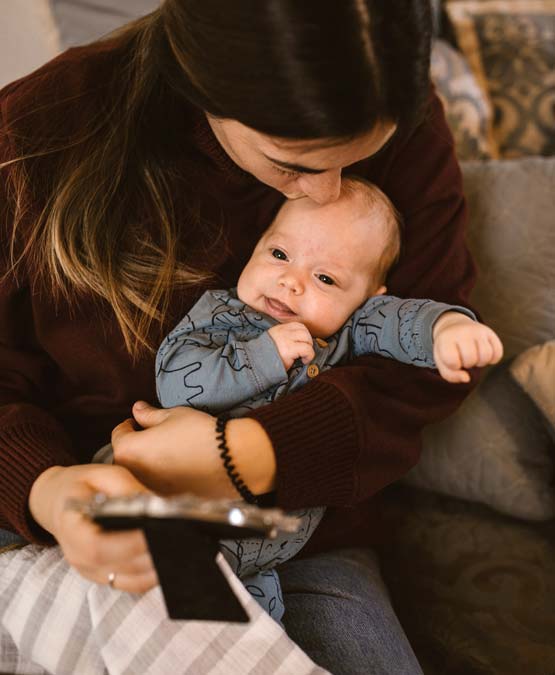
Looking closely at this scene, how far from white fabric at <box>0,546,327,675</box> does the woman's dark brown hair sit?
0.35 meters

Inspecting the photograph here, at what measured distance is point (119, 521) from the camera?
21.9 inches

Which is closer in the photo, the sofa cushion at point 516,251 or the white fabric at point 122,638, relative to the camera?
the white fabric at point 122,638

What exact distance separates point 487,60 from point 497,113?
0.17 metres

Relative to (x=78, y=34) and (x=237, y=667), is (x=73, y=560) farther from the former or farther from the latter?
(x=78, y=34)

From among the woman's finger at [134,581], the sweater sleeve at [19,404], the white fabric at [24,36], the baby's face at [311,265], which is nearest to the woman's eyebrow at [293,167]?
the baby's face at [311,265]

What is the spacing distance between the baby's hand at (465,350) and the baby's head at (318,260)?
0.72 feet

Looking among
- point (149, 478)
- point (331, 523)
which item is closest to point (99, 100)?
point (149, 478)

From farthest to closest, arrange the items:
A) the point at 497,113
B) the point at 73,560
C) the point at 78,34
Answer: the point at 497,113 < the point at 78,34 < the point at 73,560

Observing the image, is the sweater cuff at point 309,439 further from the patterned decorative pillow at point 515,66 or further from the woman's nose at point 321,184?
the patterned decorative pillow at point 515,66

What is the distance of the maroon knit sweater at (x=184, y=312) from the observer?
0.83 m

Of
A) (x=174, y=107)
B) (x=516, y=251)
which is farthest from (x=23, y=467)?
(x=516, y=251)

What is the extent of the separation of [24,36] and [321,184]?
0.95 m

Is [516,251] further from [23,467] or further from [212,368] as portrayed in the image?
[23,467]

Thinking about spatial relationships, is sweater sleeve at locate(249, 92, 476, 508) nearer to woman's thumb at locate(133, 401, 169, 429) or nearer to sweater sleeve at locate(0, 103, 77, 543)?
woman's thumb at locate(133, 401, 169, 429)
